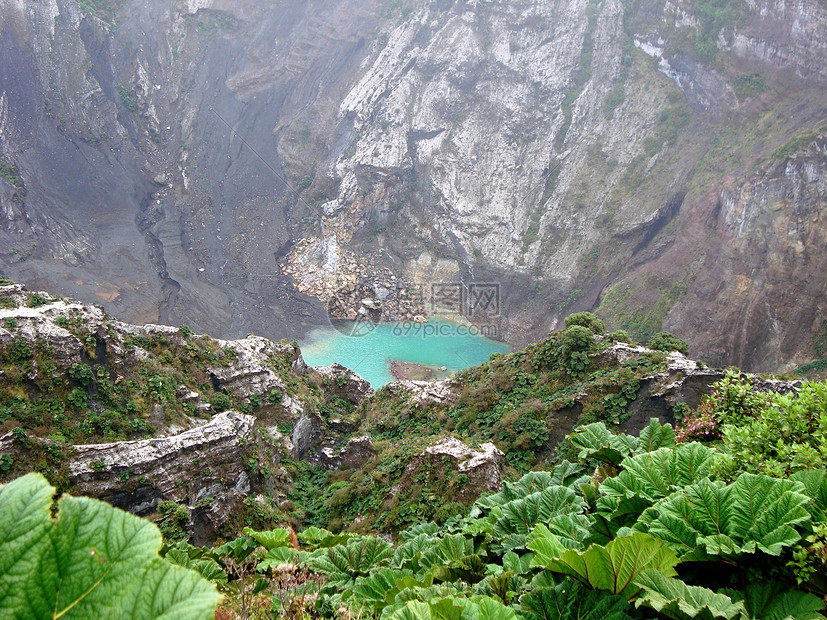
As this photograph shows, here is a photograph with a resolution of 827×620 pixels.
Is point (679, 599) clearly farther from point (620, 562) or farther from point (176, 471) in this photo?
point (176, 471)

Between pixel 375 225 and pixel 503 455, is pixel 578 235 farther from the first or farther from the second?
pixel 503 455

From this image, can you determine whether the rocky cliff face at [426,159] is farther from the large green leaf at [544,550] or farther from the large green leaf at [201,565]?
the large green leaf at [201,565]

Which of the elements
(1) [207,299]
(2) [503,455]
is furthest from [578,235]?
(2) [503,455]

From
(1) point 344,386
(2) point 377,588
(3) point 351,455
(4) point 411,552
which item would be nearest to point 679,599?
(2) point 377,588

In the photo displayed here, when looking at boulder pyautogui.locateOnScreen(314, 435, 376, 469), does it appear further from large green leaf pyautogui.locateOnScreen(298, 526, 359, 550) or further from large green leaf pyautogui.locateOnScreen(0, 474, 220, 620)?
large green leaf pyautogui.locateOnScreen(0, 474, 220, 620)

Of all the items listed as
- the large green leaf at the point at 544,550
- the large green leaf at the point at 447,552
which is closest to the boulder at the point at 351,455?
the large green leaf at the point at 447,552

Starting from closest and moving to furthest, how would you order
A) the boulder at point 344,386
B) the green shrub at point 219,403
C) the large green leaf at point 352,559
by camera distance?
the large green leaf at point 352,559, the green shrub at point 219,403, the boulder at point 344,386

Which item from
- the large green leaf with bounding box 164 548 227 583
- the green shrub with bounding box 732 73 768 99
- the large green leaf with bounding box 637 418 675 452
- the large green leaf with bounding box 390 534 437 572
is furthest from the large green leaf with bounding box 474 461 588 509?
the green shrub with bounding box 732 73 768 99
